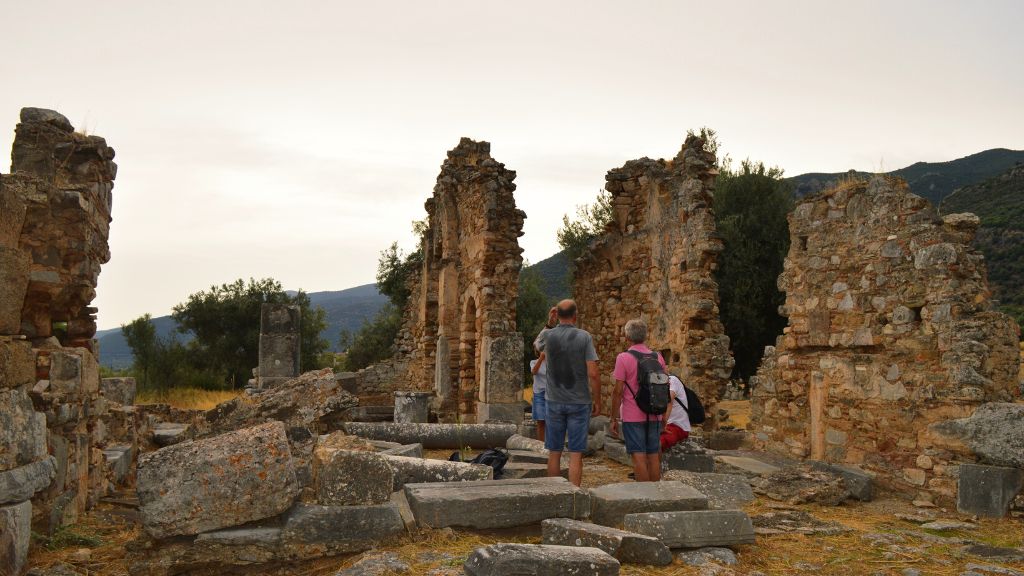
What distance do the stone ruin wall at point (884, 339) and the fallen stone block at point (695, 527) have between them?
130 inches

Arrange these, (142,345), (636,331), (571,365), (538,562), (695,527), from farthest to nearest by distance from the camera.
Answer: (142,345) < (636,331) < (571,365) < (695,527) < (538,562)

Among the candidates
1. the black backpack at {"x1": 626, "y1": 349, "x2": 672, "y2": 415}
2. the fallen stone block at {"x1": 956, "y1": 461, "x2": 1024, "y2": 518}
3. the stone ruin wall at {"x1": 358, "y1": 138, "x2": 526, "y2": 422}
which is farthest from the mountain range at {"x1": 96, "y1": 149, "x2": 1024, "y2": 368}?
the stone ruin wall at {"x1": 358, "y1": 138, "x2": 526, "y2": 422}

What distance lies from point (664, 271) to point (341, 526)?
9.28 metres

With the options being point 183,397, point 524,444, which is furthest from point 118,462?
point 183,397

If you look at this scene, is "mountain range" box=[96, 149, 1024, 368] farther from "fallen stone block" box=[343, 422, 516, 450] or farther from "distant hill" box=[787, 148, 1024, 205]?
"fallen stone block" box=[343, 422, 516, 450]

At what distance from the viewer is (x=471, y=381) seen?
55.7 ft

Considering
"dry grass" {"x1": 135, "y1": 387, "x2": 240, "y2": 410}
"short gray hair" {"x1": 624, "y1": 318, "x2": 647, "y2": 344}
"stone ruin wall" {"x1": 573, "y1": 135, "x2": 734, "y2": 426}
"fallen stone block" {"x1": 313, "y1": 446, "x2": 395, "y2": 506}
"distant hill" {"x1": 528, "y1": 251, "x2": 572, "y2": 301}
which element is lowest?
"dry grass" {"x1": 135, "y1": 387, "x2": 240, "y2": 410}

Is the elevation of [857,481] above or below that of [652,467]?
below

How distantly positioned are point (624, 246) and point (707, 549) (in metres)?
9.98

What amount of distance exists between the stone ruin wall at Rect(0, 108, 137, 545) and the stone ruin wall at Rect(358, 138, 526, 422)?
7.31 metres

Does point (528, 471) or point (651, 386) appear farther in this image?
point (528, 471)

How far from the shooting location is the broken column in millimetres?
21516

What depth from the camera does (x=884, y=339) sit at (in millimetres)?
8578

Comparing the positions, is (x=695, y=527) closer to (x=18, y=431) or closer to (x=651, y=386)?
(x=651, y=386)
